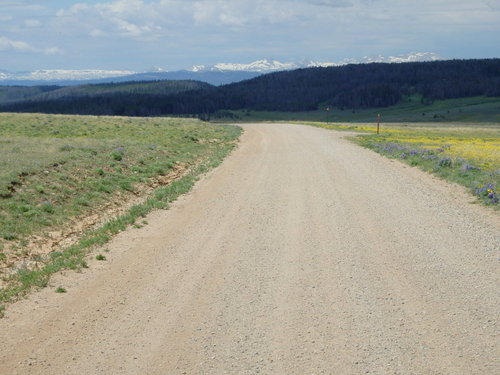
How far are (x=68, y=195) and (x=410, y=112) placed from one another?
6029 inches

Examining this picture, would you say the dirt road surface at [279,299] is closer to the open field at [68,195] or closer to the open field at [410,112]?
the open field at [68,195]

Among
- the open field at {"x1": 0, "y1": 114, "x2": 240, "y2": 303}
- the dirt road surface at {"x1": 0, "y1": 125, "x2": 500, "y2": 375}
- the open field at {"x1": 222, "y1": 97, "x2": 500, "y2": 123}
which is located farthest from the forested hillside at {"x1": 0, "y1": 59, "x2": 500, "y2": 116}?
the dirt road surface at {"x1": 0, "y1": 125, "x2": 500, "y2": 375}

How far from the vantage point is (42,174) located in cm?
1647

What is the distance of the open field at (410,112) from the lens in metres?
127

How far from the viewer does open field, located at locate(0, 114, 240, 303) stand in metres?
10.2

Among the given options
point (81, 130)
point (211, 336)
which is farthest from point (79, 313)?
point (81, 130)

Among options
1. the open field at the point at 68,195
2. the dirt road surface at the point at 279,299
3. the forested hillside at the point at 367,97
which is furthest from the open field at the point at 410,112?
the dirt road surface at the point at 279,299

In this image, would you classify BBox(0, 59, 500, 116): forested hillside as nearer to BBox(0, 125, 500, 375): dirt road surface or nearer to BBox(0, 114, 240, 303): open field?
BBox(0, 114, 240, 303): open field

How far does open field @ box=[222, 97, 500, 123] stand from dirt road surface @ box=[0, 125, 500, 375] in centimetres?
11489

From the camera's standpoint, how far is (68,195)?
604 inches

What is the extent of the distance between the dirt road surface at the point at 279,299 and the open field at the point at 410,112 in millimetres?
114887

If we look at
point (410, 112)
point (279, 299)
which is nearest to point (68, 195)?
point (279, 299)

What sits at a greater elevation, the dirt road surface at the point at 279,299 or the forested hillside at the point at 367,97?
the forested hillside at the point at 367,97

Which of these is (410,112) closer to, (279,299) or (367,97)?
(367,97)
